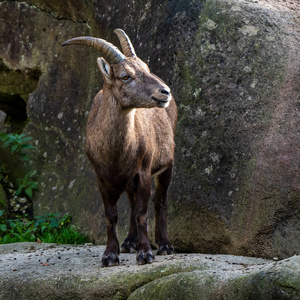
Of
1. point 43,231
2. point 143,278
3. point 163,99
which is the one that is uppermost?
point 163,99

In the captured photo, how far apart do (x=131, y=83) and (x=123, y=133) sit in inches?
19.3

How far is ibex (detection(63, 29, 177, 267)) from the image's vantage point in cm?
533

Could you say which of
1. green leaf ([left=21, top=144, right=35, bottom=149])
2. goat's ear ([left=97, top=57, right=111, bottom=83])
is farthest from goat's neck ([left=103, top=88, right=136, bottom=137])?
green leaf ([left=21, top=144, right=35, bottom=149])

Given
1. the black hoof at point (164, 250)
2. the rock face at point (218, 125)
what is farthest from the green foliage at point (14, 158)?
the black hoof at point (164, 250)

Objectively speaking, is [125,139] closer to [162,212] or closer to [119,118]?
[119,118]

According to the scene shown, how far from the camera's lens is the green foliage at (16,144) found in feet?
29.7

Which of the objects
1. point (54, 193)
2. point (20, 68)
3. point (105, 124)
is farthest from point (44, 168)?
point (105, 124)

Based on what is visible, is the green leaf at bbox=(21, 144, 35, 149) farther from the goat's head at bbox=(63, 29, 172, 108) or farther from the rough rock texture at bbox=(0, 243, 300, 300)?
the goat's head at bbox=(63, 29, 172, 108)

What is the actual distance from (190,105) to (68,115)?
8.92ft

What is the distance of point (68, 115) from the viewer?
29.3 ft

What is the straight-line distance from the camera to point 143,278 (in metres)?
4.79

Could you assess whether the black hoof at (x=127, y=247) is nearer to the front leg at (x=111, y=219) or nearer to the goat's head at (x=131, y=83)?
the front leg at (x=111, y=219)

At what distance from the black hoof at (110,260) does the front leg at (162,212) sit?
0.78 m

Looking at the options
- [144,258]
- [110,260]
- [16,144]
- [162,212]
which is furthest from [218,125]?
[16,144]
